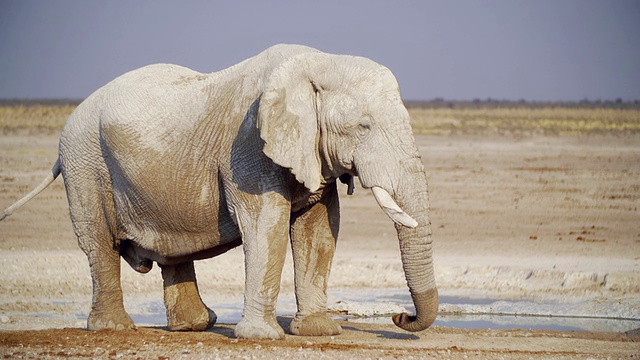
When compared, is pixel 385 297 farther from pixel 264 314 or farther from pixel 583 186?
pixel 583 186

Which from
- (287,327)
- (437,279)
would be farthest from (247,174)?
(437,279)

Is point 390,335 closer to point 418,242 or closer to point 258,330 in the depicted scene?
point 258,330

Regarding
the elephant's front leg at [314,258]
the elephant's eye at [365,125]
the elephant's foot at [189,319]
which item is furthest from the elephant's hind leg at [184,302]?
the elephant's eye at [365,125]

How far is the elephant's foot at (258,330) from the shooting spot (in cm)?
837

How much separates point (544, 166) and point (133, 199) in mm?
18698

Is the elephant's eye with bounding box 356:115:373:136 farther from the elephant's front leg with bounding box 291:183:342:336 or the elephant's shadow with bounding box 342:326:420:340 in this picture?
the elephant's shadow with bounding box 342:326:420:340

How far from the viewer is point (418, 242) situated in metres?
7.88

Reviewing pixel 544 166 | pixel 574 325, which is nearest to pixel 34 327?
pixel 574 325

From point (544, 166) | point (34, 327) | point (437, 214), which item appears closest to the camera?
point (34, 327)

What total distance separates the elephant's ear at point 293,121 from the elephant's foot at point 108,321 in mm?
2144

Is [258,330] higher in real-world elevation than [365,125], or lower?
lower

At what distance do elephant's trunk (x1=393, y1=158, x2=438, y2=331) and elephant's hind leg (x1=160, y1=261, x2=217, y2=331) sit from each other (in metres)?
2.17

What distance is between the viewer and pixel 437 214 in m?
17.8

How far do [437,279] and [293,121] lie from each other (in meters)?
4.50
